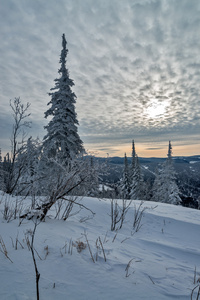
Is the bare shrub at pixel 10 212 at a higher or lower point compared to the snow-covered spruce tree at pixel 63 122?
lower

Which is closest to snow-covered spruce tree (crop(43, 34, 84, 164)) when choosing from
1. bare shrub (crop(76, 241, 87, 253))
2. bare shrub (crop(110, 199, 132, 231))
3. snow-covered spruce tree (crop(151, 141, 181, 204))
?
bare shrub (crop(110, 199, 132, 231))

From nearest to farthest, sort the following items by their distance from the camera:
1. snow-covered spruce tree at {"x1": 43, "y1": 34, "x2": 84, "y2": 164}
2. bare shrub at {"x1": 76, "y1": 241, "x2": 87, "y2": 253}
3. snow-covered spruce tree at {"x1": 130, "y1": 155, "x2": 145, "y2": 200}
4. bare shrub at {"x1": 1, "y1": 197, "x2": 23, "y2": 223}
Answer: bare shrub at {"x1": 76, "y1": 241, "x2": 87, "y2": 253} → bare shrub at {"x1": 1, "y1": 197, "x2": 23, "y2": 223} → snow-covered spruce tree at {"x1": 43, "y1": 34, "x2": 84, "y2": 164} → snow-covered spruce tree at {"x1": 130, "y1": 155, "x2": 145, "y2": 200}

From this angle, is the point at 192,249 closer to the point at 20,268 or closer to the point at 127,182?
the point at 20,268

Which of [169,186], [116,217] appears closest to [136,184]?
[169,186]

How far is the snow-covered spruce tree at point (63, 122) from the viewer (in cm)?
1270

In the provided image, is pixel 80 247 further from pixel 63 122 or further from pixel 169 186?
pixel 169 186

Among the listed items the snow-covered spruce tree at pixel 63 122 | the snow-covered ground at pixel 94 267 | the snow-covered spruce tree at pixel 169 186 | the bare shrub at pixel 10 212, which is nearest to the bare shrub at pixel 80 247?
the snow-covered ground at pixel 94 267

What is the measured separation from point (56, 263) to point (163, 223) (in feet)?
10.7

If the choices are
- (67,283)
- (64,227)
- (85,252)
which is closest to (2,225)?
(64,227)

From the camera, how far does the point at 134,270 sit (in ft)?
5.81

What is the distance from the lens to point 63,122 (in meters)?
13.1

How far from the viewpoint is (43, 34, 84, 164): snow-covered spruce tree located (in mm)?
12695

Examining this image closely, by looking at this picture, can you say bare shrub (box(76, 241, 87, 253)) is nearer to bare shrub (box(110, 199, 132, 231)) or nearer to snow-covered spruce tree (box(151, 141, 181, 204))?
bare shrub (box(110, 199, 132, 231))

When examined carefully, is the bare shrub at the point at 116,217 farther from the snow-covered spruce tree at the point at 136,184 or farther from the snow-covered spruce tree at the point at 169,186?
the snow-covered spruce tree at the point at 136,184
